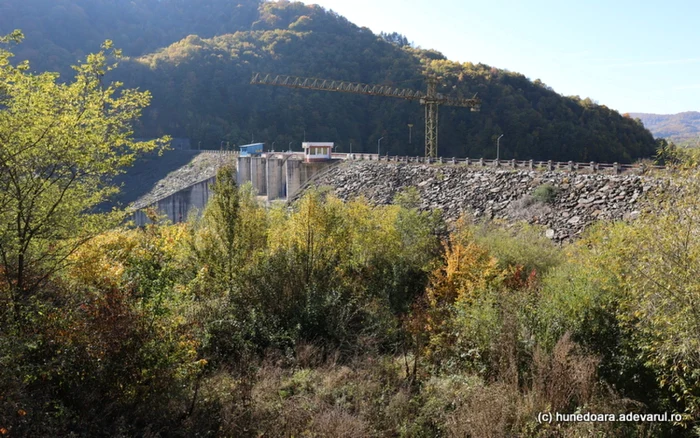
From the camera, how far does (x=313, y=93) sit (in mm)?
105438

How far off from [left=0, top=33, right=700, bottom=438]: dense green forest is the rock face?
1085cm

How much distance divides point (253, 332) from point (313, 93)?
318ft

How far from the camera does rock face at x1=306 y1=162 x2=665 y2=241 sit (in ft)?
81.4

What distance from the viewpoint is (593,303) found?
11.9m

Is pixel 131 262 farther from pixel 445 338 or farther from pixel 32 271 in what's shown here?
pixel 445 338

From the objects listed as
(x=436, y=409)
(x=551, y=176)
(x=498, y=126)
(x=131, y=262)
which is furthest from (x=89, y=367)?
(x=498, y=126)

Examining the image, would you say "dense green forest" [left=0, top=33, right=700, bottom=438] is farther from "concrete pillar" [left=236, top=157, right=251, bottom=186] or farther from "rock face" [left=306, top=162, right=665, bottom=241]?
"concrete pillar" [left=236, top=157, right=251, bottom=186]

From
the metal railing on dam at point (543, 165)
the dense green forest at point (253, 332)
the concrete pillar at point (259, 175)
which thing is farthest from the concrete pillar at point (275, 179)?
the dense green forest at point (253, 332)

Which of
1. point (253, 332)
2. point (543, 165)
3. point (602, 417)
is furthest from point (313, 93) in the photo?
point (602, 417)

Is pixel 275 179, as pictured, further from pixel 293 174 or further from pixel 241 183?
pixel 293 174

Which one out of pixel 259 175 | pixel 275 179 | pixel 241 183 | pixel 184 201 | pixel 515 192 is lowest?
pixel 184 201

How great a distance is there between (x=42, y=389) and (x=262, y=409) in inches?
159

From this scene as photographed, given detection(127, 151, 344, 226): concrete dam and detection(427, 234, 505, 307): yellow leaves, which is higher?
detection(127, 151, 344, 226): concrete dam

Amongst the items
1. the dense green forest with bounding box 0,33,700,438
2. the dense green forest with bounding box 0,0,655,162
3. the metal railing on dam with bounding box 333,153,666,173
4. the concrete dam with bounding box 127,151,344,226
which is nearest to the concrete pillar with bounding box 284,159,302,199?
the concrete dam with bounding box 127,151,344,226
